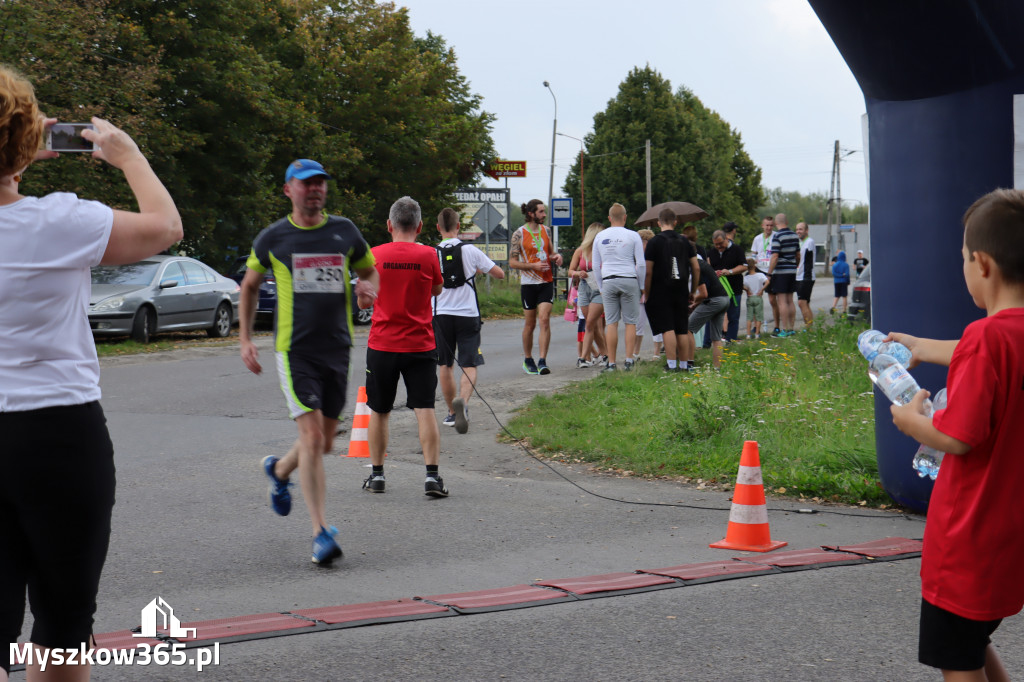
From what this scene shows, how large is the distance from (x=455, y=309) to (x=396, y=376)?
2575mm

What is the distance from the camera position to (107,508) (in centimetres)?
279

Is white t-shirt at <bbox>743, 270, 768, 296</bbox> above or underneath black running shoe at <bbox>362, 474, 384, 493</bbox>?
above

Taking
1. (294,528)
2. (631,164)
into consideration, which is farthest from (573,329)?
(631,164)

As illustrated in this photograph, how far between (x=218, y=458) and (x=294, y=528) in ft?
8.72

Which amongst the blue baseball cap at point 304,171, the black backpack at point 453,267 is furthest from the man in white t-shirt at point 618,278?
the blue baseball cap at point 304,171

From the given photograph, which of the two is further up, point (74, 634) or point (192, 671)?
point (74, 634)

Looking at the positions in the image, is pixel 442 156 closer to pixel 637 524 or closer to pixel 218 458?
pixel 218 458

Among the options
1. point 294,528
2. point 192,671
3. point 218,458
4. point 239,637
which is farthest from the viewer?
point 218,458

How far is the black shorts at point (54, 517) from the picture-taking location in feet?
8.61

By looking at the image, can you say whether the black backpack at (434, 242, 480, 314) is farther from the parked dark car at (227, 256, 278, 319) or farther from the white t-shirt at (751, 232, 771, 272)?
the parked dark car at (227, 256, 278, 319)

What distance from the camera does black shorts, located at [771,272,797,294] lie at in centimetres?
1850

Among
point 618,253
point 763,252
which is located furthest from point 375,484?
point 763,252

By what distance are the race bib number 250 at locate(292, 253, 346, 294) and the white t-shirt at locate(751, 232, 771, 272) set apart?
14539mm

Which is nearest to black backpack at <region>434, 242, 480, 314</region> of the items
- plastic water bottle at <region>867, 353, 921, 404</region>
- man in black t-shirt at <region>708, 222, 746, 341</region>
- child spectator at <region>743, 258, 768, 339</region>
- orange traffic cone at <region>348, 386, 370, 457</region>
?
orange traffic cone at <region>348, 386, 370, 457</region>
